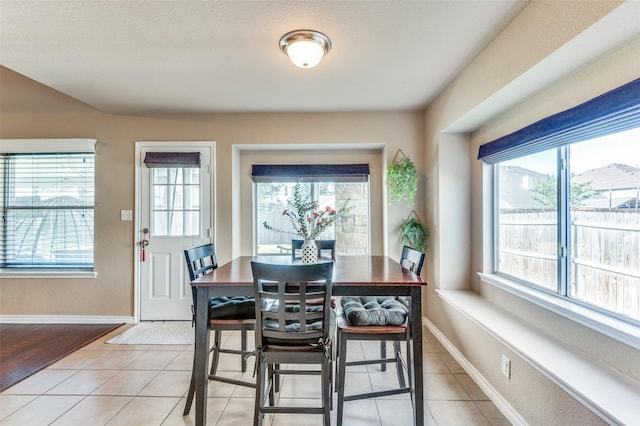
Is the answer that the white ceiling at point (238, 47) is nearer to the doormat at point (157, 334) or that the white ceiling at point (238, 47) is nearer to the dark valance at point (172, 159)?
the dark valance at point (172, 159)

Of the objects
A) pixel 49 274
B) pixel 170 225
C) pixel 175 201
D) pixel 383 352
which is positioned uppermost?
pixel 175 201

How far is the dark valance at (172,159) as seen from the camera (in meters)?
3.49

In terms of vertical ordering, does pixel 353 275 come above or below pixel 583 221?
below

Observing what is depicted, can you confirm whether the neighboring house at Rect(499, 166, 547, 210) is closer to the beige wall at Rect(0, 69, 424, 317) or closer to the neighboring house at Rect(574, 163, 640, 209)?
the neighboring house at Rect(574, 163, 640, 209)

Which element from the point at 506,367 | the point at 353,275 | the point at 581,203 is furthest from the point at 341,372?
the point at 581,203

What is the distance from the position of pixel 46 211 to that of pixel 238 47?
324cm

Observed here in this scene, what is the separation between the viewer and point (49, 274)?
3545mm

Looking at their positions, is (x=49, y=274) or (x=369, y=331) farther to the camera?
(x=49, y=274)

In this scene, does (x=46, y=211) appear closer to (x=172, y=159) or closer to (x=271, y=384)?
(x=172, y=159)

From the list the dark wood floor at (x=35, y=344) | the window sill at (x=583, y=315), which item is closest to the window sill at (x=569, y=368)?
the window sill at (x=583, y=315)

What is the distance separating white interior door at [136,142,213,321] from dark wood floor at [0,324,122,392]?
564 millimetres

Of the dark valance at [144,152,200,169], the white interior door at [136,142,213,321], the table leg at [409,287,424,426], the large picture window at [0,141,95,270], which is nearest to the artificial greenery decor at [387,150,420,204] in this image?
the table leg at [409,287,424,426]

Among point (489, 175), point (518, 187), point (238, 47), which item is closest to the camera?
point (238, 47)

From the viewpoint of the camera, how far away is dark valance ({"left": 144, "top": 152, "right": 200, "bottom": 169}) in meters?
3.49
